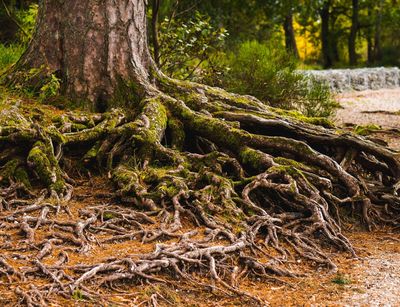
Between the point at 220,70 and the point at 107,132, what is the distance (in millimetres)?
5118

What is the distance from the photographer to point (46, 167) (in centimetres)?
651

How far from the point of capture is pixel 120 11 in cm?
795

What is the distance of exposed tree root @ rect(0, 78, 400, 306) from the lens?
4992mm

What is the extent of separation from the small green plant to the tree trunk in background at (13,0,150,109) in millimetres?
3749

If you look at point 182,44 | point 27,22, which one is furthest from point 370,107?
point 27,22

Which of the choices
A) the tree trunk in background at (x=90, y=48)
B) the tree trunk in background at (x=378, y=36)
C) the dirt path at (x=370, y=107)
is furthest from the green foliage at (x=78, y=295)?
the tree trunk in background at (x=378, y=36)

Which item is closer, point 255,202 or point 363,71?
point 255,202

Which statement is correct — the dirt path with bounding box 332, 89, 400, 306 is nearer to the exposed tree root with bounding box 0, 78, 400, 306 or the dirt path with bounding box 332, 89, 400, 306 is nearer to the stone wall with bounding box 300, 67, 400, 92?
the exposed tree root with bounding box 0, 78, 400, 306

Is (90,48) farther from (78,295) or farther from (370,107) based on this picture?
(370,107)

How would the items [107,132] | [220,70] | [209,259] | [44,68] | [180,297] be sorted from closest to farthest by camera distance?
[180,297] < [209,259] < [107,132] < [44,68] < [220,70]

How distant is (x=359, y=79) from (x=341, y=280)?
60.9ft

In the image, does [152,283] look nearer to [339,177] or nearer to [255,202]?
[255,202]

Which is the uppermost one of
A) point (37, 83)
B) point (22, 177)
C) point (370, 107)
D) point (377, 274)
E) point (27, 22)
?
point (27, 22)

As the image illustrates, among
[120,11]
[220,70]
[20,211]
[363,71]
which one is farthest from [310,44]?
[20,211]
